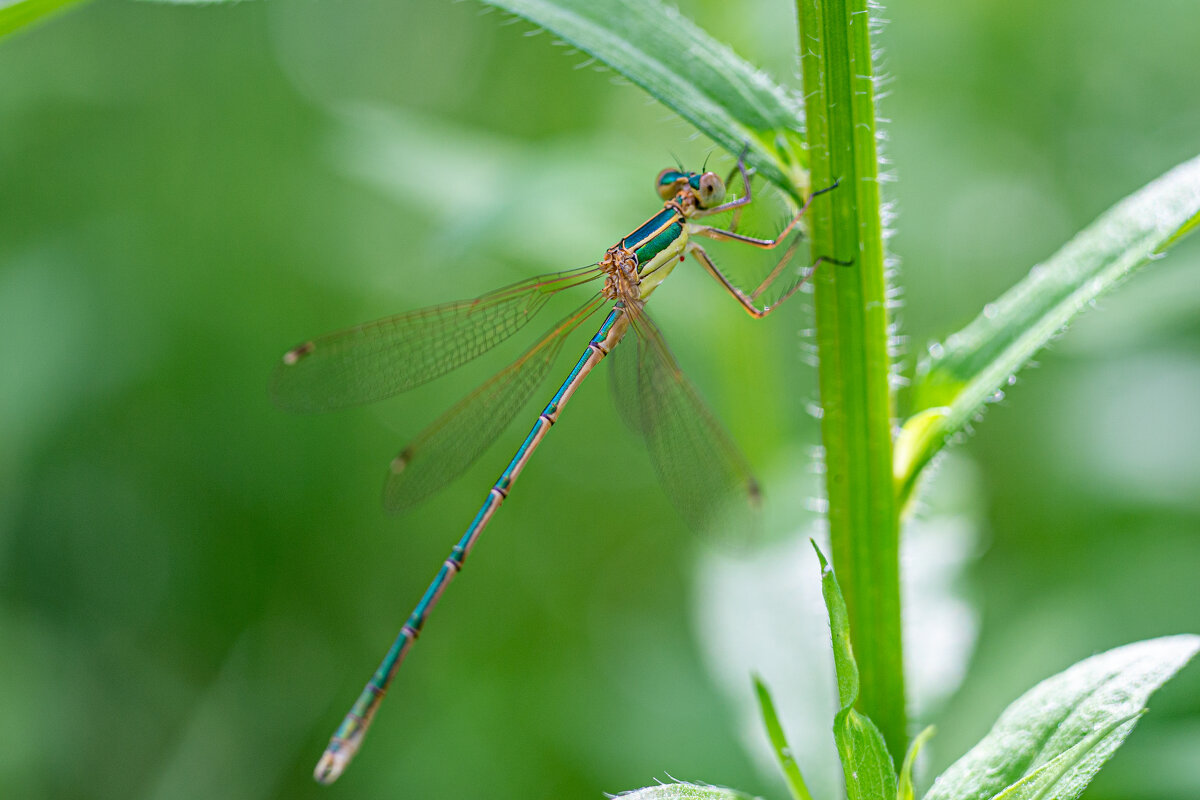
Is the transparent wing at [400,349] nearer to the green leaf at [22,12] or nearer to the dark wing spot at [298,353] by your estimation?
the dark wing spot at [298,353]

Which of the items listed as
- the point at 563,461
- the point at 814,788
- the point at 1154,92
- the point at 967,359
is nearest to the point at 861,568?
the point at 967,359

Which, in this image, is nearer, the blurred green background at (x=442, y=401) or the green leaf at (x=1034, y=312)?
the green leaf at (x=1034, y=312)

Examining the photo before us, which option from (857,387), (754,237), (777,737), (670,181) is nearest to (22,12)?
(857,387)

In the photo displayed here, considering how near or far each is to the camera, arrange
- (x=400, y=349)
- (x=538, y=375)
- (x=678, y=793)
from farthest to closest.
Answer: (x=400, y=349) < (x=538, y=375) < (x=678, y=793)

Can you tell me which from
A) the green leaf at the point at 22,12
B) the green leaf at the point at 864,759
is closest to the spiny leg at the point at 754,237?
the green leaf at the point at 864,759

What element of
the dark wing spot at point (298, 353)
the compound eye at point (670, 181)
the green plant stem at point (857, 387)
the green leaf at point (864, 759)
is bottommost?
the green leaf at point (864, 759)

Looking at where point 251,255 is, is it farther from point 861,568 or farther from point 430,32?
point 861,568

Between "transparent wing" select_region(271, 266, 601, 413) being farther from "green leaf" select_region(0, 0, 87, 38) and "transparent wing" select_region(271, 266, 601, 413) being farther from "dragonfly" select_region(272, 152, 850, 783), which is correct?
"green leaf" select_region(0, 0, 87, 38)

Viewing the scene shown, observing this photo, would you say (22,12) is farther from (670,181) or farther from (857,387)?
(670,181)
